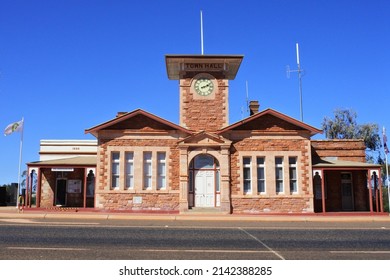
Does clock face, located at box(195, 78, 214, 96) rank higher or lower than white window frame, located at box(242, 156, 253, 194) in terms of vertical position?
higher

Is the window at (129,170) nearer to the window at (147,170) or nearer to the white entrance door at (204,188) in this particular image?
the window at (147,170)

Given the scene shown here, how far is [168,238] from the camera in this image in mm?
11086

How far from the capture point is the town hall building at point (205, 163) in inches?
925

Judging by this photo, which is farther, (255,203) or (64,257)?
(255,203)

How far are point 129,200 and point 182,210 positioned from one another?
3076 mm

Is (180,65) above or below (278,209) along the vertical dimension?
above

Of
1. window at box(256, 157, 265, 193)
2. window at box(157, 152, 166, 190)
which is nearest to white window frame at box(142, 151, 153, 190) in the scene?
window at box(157, 152, 166, 190)

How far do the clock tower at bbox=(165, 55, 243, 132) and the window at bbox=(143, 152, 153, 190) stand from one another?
2791 mm

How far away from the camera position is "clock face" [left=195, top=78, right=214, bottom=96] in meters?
25.1

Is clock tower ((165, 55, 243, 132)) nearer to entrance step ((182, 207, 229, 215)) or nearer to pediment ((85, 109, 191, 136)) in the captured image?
pediment ((85, 109, 191, 136))

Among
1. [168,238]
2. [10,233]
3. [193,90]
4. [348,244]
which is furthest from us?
[193,90]

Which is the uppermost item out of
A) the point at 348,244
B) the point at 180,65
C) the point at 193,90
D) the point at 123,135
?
the point at 180,65

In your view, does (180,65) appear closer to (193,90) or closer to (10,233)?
(193,90)

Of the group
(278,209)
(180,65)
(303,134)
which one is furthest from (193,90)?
(278,209)
